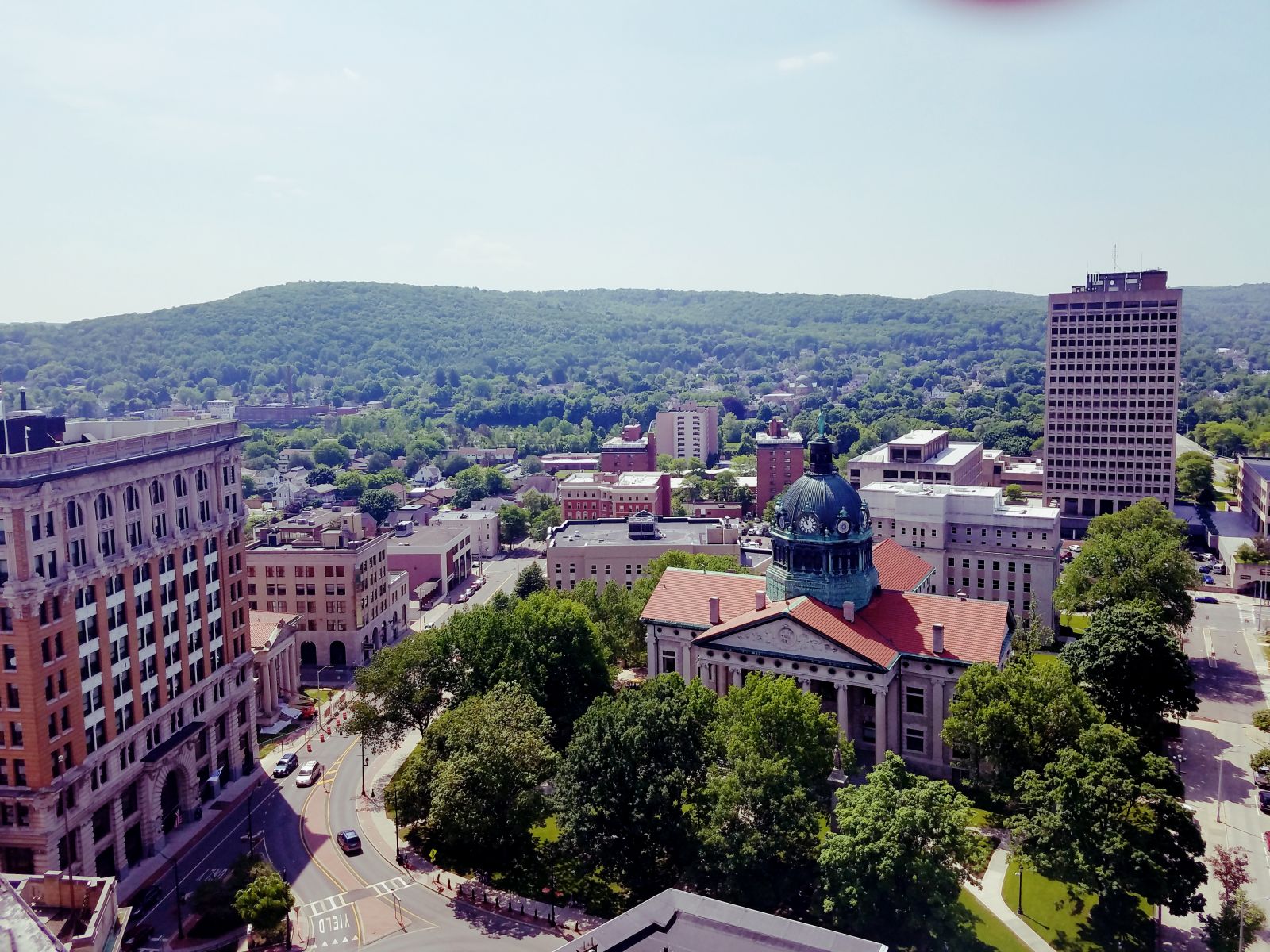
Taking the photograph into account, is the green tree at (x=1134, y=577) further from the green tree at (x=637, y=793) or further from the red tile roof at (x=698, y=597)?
the green tree at (x=637, y=793)

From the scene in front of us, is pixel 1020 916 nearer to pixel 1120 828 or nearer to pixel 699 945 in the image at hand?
pixel 1120 828

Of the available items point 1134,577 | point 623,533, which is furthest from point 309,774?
point 1134,577

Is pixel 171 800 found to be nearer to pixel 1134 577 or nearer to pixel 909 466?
pixel 1134 577

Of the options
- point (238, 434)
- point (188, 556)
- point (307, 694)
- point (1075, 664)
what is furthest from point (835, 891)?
point (307, 694)

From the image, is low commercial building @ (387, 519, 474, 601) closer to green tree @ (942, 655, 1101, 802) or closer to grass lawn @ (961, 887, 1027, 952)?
green tree @ (942, 655, 1101, 802)

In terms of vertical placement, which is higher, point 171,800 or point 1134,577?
point 1134,577

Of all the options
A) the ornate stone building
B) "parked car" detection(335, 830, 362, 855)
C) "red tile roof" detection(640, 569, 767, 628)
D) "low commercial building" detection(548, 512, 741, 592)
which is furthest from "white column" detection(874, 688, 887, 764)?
"low commercial building" detection(548, 512, 741, 592)

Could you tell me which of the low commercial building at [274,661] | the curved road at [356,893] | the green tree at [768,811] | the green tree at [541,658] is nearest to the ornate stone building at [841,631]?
the green tree at [541,658]
